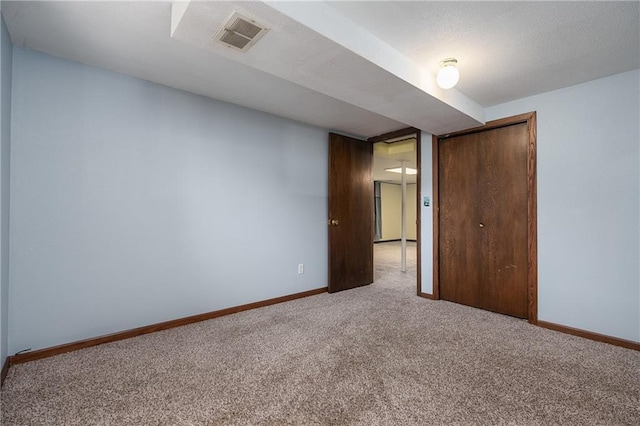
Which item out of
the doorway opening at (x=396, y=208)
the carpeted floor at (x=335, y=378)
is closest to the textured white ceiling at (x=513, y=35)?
the doorway opening at (x=396, y=208)

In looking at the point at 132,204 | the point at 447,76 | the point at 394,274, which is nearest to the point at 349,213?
the point at 394,274

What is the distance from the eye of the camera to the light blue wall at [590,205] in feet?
7.71

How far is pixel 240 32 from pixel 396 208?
10.2 m

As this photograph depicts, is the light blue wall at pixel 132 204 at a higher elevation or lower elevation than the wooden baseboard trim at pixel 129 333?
higher

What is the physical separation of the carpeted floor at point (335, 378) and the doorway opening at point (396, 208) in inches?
63.1

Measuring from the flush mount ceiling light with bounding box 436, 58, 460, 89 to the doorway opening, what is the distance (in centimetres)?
163

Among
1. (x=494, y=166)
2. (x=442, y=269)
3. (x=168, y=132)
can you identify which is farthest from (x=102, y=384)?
(x=494, y=166)

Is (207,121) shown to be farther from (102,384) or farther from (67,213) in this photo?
(102,384)

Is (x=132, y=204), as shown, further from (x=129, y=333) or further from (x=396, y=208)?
(x=396, y=208)

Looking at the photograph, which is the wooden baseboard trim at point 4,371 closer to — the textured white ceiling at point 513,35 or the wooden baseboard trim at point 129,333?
the wooden baseboard trim at point 129,333

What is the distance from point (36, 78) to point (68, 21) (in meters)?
0.65

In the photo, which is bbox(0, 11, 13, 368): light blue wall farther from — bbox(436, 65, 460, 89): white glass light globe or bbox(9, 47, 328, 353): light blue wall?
bbox(436, 65, 460, 89): white glass light globe

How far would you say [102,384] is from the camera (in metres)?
1.79

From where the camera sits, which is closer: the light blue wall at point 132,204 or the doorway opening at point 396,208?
the light blue wall at point 132,204
